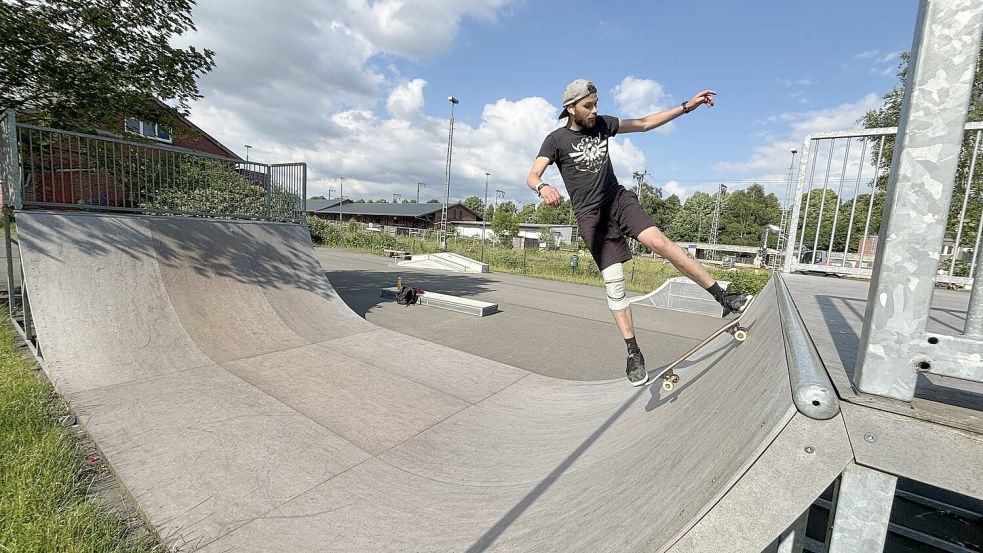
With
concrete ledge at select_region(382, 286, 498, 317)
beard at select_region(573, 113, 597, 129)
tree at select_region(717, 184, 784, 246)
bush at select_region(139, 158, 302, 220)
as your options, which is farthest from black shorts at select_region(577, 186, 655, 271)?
tree at select_region(717, 184, 784, 246)

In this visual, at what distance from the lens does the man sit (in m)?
2.71

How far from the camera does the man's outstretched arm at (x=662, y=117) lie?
2809 millimetres

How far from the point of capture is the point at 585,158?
2.81 metres

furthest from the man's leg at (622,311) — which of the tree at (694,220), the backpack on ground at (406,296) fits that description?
the tree at (694,220)

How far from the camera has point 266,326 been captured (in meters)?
5.78

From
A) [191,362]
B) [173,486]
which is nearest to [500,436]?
[173,486]

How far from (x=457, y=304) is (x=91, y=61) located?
7451 millimetres

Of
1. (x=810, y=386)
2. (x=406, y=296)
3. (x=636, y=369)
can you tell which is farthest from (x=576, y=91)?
(x=406, y=296)

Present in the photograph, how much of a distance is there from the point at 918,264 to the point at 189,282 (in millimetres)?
7194

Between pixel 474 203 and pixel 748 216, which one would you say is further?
pixel 474 203

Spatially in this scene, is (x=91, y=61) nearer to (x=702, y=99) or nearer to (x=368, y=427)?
(x=368, y=427)

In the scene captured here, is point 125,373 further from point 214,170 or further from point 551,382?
point 214,170

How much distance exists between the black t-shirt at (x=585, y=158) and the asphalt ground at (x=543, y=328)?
3.14 metres

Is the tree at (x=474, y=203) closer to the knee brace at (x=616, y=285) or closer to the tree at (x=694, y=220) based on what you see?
the tree at (x=694, y=220)
